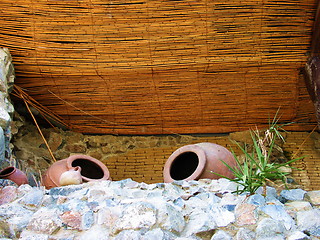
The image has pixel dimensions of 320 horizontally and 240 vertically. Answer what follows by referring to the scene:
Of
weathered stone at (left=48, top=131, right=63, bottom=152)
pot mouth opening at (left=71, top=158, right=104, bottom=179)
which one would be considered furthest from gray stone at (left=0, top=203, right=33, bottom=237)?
weathered stone at (left=48, top=131, right=63, bottom=152)

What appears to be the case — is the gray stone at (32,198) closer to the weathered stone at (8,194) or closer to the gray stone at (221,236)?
the weathered stone at (8,194)

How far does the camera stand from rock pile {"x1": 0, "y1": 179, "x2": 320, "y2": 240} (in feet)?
8.55

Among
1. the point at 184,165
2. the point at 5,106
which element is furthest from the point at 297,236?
the point at 5,106

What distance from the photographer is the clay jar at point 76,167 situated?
142 inches

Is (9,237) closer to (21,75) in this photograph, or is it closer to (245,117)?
(21,75)

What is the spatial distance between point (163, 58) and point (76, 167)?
1155 millimetres

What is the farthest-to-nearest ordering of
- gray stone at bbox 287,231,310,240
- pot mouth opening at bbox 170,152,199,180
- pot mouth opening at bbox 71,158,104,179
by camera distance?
pot mouth opening at bbox 71,158,104,179 → pot mouth opening at bbox 170,152,199,180 → gray stone at bbox 287,231,310,240

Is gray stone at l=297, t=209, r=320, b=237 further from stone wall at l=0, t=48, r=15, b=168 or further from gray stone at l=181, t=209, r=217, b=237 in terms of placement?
stone wall at l=0, t=48, r=15, b=168

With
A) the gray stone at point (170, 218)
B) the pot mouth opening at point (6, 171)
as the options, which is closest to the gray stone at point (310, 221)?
the gray stone at point (170, 218)

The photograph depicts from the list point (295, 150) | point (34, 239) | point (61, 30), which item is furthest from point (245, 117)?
point (34, 239)

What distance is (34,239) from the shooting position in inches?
103

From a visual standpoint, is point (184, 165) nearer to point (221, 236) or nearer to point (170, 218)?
point (170, 218)

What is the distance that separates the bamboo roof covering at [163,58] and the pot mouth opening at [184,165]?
28.1 inches

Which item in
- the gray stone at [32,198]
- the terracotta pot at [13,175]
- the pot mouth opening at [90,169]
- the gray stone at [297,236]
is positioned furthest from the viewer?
the pot mouth opening at [90,169]
